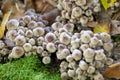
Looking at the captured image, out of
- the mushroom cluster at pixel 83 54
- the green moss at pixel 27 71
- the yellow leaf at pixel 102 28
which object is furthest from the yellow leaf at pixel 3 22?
the yellow leaf at pixel 102 28

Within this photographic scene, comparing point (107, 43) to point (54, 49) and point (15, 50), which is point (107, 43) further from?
point (15, 50)

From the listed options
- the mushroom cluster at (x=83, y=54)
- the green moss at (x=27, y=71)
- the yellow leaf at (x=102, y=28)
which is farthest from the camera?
the yellow leaf at (x=102, y=28)

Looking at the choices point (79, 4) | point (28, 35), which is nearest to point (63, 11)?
point (79, 4)

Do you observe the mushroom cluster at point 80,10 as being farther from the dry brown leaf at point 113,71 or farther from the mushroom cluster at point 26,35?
the dry brown leaf at point 113,71

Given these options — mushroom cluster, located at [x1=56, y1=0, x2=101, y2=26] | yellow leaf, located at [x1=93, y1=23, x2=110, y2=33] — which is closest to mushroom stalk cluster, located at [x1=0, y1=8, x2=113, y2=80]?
mushroom cluster, located at [x1=56, y1=0, x2=101, y2=26]

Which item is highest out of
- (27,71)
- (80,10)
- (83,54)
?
(80,10)

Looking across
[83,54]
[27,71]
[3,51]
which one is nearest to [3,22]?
[3,51]

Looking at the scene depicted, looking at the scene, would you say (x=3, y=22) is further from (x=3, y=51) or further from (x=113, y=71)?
(x=113, y=71)
